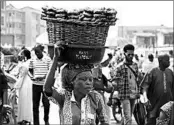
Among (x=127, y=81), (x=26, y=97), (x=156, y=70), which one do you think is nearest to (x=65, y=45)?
(x=156, y=70)

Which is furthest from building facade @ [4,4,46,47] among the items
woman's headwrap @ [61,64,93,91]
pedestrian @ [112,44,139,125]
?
woman's headwrap @ [61,64,93,91]

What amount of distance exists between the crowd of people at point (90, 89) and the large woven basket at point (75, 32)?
6.4 inches

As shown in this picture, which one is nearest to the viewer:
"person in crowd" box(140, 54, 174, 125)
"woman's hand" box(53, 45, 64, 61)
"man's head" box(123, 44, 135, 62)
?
"woman's hand" box(53, 45, 64, 61)

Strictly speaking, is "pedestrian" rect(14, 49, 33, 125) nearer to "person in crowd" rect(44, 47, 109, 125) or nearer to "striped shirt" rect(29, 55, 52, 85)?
"striped shirt" rect(29, 55, 52, 85)

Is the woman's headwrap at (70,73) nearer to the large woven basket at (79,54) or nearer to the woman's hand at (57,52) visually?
the large woven basket at (79,54)

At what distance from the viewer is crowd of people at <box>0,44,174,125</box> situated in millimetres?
4172

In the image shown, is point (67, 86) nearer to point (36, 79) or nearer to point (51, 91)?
point (51, 91)

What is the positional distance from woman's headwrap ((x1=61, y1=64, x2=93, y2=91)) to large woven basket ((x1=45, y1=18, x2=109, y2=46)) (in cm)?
29

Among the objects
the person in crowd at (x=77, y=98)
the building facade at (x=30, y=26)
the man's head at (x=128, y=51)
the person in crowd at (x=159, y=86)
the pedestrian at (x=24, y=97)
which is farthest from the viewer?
the building facade at (x=30, y=26)

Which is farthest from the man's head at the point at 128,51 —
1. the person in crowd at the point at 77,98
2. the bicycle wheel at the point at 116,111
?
the person in crowd at the point at 77,98

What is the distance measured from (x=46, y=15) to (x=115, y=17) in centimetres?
68

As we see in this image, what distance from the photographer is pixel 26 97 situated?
979cm

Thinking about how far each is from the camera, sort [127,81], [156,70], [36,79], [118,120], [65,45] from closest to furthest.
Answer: [65,45] < [156,70] < [127,81] < [36,79] < [118,120]

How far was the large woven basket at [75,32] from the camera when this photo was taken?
13.3ft
